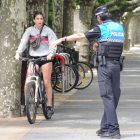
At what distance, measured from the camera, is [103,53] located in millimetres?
6504

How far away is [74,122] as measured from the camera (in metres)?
7.82

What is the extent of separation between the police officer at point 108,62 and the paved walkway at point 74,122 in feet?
0.70

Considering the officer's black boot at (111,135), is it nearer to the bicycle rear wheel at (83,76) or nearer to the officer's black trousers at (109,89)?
the officer's black trousers at (109,89)

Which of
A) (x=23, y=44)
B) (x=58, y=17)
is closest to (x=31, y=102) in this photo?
(x=23, y=44)

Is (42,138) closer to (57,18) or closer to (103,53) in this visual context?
(103,53)

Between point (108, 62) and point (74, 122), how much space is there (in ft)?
5.48

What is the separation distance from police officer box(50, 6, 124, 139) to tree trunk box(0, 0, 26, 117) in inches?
86.5

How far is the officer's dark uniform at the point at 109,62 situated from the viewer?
6473 mm

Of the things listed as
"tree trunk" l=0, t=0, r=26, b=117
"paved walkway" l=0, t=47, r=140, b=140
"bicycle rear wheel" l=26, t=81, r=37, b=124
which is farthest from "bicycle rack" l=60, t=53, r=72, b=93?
"bicycle rear wheel" l=26, t=81, r=37, b=124

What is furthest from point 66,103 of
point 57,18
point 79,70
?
point 57,18

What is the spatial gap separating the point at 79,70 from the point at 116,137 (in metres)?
7.51

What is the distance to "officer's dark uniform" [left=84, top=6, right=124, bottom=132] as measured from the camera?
6.47 metres

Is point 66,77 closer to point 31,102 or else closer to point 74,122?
point 74,122

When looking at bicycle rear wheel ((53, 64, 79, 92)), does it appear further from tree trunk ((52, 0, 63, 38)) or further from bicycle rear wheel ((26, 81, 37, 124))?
bicycle rear wheel ((26, 81, 37, 124))
